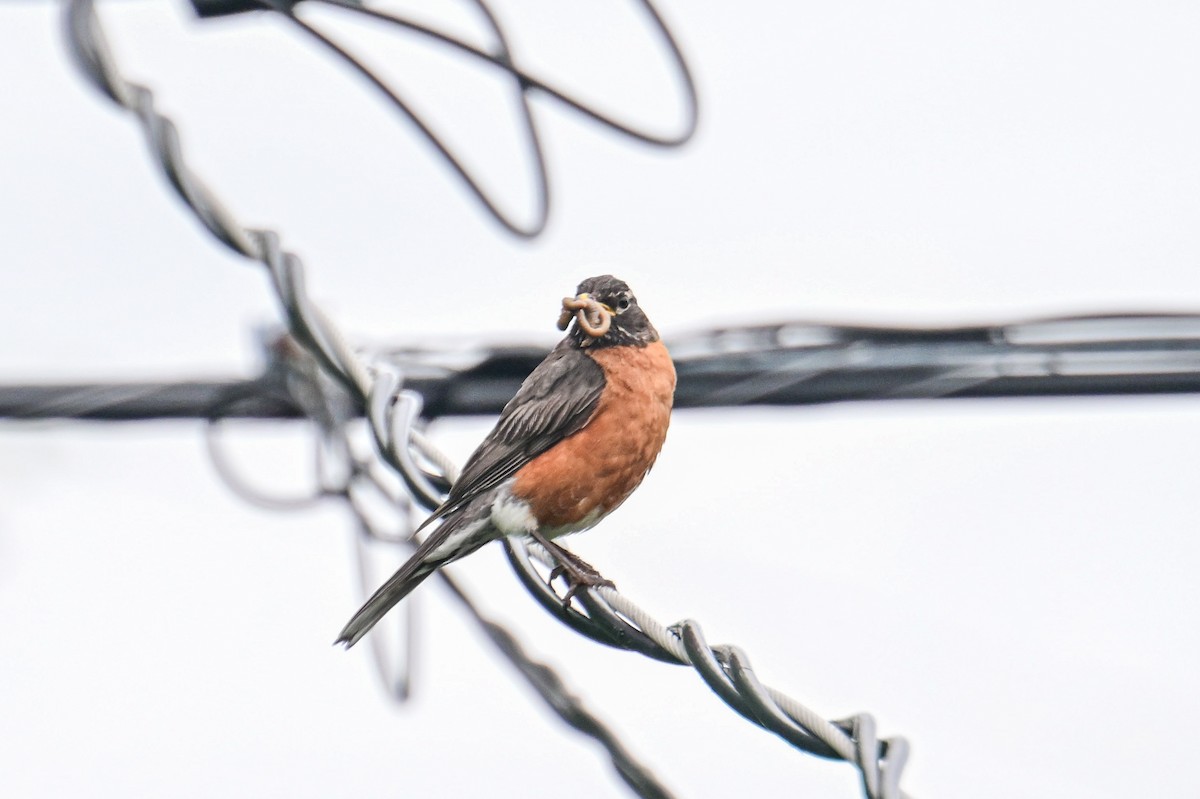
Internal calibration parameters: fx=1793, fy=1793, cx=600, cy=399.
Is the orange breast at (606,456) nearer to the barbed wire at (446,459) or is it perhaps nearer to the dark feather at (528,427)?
the dark feather at (528,427)

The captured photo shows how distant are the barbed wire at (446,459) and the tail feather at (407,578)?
13.6 inches

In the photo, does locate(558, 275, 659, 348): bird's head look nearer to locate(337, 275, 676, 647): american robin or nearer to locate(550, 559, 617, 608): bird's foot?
locate(337, 275, 676, 647): american robin

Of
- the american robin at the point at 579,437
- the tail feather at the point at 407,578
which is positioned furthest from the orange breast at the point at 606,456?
the tail feather at the point at 407,578

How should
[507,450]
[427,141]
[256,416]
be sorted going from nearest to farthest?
[427,141] → [507,450] → [256,416]

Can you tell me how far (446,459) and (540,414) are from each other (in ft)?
3.79

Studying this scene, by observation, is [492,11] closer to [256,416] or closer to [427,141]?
[427,141]

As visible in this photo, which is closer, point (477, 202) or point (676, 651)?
point (676, 651)

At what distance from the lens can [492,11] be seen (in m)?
4.75

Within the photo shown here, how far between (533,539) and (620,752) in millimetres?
1684

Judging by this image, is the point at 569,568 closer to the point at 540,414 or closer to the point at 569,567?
the point at 569,567

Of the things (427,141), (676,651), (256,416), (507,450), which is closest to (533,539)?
(507,450)

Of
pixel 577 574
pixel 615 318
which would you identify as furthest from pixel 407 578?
pixel 615 318

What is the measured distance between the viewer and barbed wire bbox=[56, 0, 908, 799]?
3283 millimetres

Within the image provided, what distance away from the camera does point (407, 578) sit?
520 centimetres
